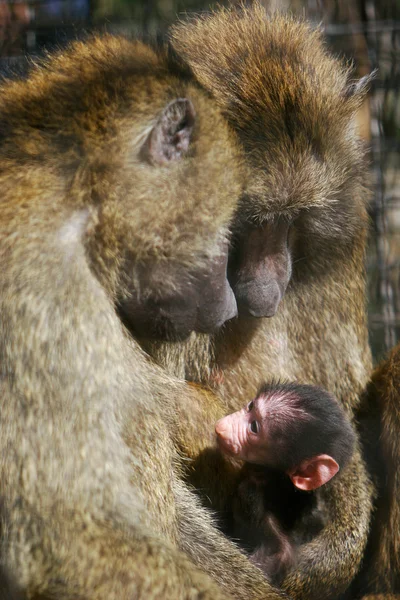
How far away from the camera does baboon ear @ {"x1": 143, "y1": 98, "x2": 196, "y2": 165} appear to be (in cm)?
214

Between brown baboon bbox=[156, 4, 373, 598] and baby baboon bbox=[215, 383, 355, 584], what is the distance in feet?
0.25

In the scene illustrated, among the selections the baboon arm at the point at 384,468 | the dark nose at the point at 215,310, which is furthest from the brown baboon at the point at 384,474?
the dark nose at the point at 215,310

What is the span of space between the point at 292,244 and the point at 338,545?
3.48ft

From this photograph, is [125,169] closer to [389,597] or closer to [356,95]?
[356,95]

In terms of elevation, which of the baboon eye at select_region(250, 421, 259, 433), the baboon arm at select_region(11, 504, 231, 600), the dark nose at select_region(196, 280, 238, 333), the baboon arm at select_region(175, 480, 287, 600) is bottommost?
the baboon arm at select_region(175, 480, 287, 600)

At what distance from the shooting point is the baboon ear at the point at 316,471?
101 inches

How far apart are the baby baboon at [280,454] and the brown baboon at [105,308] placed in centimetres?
17

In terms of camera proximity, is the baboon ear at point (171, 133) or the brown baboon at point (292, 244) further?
the brown baboon at point (292, 244)

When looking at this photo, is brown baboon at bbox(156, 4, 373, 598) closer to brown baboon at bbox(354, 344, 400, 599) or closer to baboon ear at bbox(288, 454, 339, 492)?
brown baboon at bbox(354, 344, 400, 599)

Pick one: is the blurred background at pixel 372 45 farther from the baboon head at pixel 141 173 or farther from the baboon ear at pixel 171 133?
the baboon ear at pixel 171 133

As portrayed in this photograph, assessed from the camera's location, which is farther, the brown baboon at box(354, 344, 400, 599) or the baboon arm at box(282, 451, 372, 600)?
the brown baboon at box(354, 344, 400, 599)

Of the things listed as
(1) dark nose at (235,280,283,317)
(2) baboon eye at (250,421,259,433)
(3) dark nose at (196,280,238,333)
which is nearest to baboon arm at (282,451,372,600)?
(2) baboon eye at (250,421,259,433)

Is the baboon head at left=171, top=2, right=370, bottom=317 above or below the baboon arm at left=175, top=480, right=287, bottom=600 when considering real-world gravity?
above

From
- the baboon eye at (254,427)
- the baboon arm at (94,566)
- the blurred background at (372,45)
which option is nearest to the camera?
the baboon arm at (94,566)
